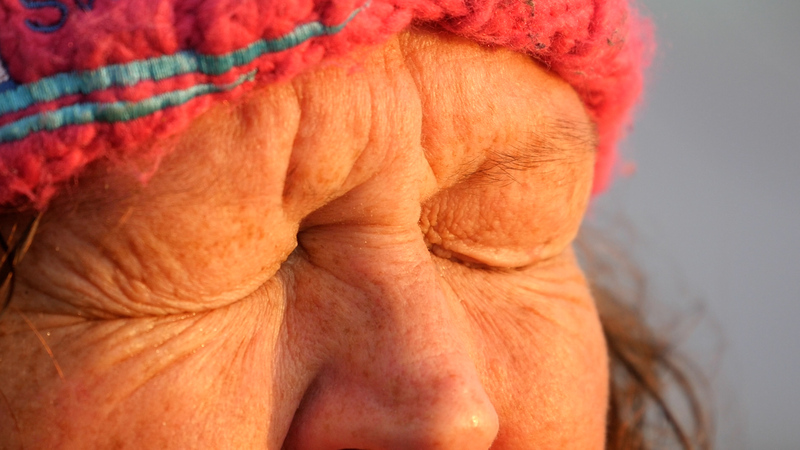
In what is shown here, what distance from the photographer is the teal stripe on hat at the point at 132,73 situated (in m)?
0.75

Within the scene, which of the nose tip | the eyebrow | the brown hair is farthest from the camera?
the brown hair

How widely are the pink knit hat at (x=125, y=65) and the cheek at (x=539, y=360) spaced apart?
486 mm

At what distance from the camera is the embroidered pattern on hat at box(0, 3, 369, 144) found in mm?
747

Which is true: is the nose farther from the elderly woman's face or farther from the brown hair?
the brown hair

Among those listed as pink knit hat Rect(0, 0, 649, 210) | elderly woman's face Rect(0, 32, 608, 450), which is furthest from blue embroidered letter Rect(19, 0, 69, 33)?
elderly woman's face Rect(0, 32, 608, 450)

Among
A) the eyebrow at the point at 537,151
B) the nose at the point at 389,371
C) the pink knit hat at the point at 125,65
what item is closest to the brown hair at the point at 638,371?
the eyebrow at the point at 537,151

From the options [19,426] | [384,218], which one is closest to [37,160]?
[19,426]

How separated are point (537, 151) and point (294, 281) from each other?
42cm

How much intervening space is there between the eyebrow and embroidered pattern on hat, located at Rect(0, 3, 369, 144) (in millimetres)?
419

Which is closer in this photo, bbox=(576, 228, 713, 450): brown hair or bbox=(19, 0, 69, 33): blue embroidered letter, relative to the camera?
bbox=(19, 0, 69, 33): blue embroidered letter

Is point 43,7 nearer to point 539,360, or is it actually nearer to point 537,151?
point 537,151

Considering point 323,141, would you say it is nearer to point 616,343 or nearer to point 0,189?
point 0,189

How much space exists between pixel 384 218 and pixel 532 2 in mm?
365

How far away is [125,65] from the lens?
2.47 ft
